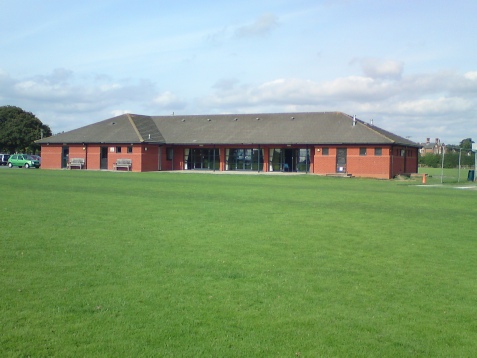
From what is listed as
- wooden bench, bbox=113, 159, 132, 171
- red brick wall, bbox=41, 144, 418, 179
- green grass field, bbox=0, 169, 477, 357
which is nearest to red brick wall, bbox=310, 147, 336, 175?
red brick wall, bbox=41, 144, 418, 179

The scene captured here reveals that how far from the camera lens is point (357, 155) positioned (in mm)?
49500

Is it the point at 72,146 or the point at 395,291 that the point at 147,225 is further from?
the point at 72,146

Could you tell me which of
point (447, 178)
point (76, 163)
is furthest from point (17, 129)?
point (447, 178)

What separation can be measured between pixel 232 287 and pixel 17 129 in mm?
88373

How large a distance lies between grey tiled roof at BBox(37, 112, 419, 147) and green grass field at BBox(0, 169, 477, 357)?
123 feet

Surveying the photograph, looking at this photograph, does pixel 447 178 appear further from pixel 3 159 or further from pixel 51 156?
pixel 3 159

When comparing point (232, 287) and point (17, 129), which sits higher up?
point (17, 129)

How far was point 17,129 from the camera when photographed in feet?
287

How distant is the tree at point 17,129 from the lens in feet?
286

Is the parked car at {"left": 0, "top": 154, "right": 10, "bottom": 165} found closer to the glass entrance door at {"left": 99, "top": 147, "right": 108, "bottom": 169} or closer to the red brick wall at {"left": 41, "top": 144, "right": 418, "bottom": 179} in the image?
the red brick wall at {"left": 41, "top": 144, "right": 418, "bottom": 179}

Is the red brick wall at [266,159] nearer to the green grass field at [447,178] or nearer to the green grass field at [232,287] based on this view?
the green grass field at [447,178]

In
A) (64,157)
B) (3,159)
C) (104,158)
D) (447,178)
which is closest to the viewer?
(447,178)

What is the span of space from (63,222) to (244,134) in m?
43.9

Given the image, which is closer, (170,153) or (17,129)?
(170,153)
